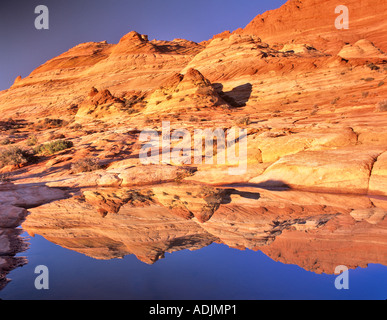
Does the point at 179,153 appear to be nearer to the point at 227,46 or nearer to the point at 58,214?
the point at 58,214

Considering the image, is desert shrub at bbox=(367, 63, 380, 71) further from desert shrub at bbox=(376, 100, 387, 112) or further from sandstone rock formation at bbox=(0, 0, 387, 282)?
desert shrub at bbox=(376, 100, 387, 112)

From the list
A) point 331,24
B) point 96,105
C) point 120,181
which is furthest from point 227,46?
point 331,24

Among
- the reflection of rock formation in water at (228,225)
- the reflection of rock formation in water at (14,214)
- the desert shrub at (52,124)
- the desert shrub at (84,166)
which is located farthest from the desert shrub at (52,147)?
the desert shrub at (52,124)

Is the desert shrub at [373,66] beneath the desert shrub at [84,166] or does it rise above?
above

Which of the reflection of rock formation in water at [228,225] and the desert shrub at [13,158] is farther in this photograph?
the desert shrub at [13,158]

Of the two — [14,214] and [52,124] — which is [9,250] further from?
[52,124]

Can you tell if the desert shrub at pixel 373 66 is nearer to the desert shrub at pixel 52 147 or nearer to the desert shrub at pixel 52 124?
Answer: the desert shrub at pixel 52 147
